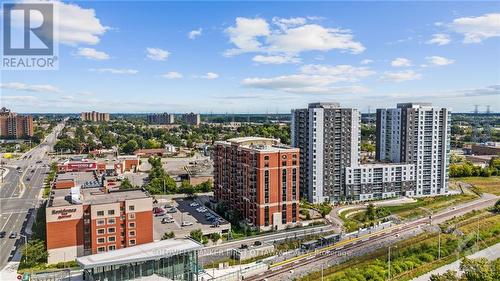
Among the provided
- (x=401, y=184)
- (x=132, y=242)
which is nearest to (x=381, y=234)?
(x=401, y=184)

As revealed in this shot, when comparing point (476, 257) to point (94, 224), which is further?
point (476, 257)

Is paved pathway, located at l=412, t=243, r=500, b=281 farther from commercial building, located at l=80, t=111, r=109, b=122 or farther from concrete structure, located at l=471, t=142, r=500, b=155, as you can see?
commercial building, located at l=80, t=111, r=109, b=122

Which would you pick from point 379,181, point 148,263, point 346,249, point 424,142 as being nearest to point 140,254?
point 148,263

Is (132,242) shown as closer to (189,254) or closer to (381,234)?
(189,254)

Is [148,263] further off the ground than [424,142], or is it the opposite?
[424,142]

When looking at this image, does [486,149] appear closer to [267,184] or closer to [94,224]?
[267,184]

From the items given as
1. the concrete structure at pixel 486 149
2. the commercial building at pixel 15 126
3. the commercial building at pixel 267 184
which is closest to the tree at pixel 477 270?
the commercial building at pixel 267 184

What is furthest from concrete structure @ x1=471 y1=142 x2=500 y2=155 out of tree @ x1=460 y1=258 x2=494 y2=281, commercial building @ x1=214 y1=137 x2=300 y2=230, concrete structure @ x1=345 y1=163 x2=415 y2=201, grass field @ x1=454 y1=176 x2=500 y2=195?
tree @ x1=460 y1=258 x2=494 y2=281
